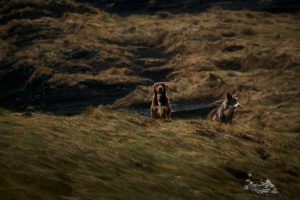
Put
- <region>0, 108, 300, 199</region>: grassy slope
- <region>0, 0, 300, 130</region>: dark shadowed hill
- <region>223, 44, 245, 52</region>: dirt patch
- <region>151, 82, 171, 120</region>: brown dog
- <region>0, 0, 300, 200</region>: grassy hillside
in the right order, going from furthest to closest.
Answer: <region>223, 44, 245, 52</region>: dirt patch, <region>0, 0, 300, 130</region>: dark shadowed hill, <region>151, 82, 171, 120</region>: brown dog, <region>0, 0, 300, 200</region>: grassy hillside, <region>0, 108, 300, 199</region>: grassy slope

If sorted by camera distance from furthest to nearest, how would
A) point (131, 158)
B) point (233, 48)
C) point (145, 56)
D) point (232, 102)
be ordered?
point (145, 56) → point (233, 48) → point (232, 102) → point (131, 158)

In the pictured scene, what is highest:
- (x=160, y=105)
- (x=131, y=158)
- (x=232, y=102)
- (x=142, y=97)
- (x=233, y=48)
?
(x=160, y=105)

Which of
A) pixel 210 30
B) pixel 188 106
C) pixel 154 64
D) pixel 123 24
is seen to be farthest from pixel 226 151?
pixel 123 24

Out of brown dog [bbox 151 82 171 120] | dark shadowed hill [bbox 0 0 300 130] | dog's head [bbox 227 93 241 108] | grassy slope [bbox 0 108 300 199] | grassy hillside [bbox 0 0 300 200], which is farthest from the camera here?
dark shadowed hill [bbox 0 0 300 130]

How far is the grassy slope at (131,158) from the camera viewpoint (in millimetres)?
20594

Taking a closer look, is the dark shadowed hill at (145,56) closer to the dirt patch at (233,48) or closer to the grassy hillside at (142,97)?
the dirt patch at (233,48)

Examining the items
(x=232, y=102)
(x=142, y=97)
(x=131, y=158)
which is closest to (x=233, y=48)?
(x=142, y=97)

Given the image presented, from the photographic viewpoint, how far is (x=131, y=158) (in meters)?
26.5

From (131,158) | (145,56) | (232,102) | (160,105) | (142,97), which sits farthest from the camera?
(145,56)

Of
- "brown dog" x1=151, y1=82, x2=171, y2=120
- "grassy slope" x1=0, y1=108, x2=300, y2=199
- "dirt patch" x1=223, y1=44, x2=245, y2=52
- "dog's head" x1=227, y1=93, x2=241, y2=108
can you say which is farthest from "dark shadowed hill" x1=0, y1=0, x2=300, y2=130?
"grassy slope" x1=0, y1=108, x2=300, y2=199

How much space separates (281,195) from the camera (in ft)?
92.2

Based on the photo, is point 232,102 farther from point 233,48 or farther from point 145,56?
point 145,56

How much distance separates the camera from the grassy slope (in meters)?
20.6

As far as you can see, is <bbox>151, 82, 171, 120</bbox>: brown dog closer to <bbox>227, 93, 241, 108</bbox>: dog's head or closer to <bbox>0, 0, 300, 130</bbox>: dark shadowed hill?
<bbox>227, 93, 241, 108</bbox>: dog's head
